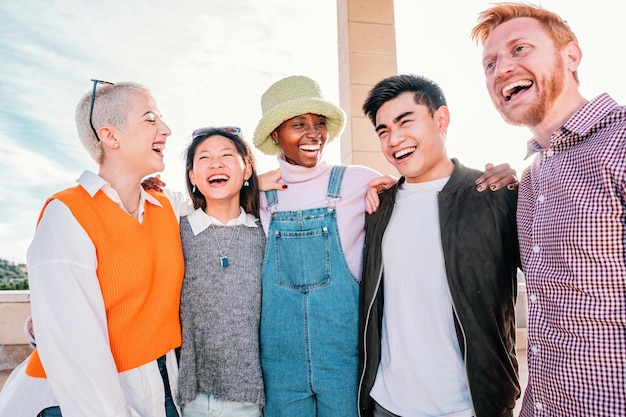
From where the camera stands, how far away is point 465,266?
170cm

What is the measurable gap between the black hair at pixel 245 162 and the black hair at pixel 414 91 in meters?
0.74

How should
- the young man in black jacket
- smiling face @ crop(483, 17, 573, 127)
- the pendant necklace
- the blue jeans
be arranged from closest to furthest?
smiling face @ crop(483, 17, 573, 127), the young man in black jacket, the blue jeans, the pendant necklace

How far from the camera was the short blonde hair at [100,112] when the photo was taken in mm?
1807

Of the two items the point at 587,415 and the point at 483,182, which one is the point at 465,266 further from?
the point at 587,415

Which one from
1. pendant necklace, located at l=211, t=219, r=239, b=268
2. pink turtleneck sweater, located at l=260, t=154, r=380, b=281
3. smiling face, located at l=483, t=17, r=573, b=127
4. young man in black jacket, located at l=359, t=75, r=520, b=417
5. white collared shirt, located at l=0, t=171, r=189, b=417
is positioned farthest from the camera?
pink turtleneck sweater, located at l=260, t=154, r=380, b=281

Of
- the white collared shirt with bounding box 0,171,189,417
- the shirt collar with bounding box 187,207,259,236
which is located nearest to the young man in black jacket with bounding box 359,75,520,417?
the shirt collar with bounding box 187,207,259,236

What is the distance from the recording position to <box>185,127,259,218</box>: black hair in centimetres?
220

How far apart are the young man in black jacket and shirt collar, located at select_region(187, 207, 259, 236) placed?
64cm

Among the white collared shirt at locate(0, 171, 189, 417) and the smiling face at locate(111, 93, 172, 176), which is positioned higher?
the smiling face at locate(111, 93, 172, 176)

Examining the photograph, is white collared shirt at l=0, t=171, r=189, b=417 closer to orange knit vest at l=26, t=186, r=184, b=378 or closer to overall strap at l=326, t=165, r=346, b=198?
orange knit vest at l=26, t=186, r=184, b=378

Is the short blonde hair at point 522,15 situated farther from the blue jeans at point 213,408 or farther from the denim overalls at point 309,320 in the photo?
the blue jeans at point 213,408

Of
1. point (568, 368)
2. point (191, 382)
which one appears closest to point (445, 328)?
point (568, 368)

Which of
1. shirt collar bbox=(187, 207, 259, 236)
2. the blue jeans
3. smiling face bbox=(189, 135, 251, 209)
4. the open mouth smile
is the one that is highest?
the open mouth smile

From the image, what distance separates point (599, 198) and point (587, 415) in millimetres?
636
